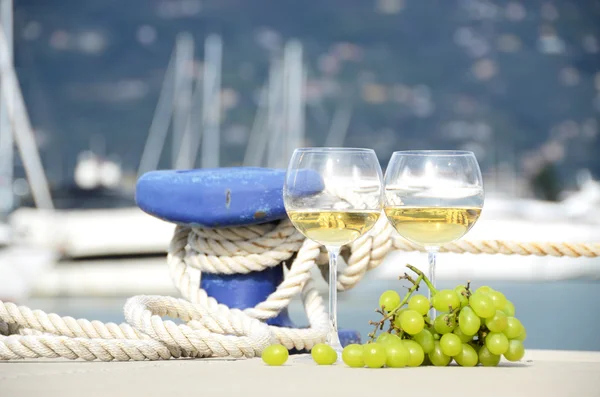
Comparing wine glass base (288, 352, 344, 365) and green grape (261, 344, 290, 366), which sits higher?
green grape (261, 344, 290, 366)

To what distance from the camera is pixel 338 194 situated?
1.72 meters

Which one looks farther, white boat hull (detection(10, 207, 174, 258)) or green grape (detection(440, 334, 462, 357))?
white boat hull (detection(10, 207, 174, 258))

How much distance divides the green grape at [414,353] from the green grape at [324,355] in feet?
0.45

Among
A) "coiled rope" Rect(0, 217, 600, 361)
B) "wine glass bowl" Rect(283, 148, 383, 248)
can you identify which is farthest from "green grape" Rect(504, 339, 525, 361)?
"coiled rope" Rect(0, 217, 600, 361)

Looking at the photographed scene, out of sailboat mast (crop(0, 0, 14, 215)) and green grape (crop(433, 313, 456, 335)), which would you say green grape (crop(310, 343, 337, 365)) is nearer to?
green grape (crop(433, 313, 456, 335))

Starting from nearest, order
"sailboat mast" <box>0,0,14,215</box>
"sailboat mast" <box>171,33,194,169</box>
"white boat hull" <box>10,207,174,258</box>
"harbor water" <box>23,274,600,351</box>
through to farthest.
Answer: "harbor water" <box>23,274,600,351</box> < "white boat hull" <box>10,207,174,258</box> < "sailboat mast" <box>0,0,14,215</box> < "sailboat mast" <box>171,33,194,169</box>

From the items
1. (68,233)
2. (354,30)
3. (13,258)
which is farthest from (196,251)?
(354,30)

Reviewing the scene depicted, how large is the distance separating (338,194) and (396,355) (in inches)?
12.7

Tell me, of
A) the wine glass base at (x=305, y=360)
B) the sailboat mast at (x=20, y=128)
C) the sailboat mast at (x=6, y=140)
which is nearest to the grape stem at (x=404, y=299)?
the wine glass base at (x=305, y=360)

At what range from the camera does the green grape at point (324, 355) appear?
165cm

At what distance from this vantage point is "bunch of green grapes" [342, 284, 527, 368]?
1.58 m

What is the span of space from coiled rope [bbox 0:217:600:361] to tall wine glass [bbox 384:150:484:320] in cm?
40

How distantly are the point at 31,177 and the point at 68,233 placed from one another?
1.37m

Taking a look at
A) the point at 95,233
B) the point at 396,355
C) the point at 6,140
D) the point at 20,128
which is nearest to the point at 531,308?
the point at 95,233
